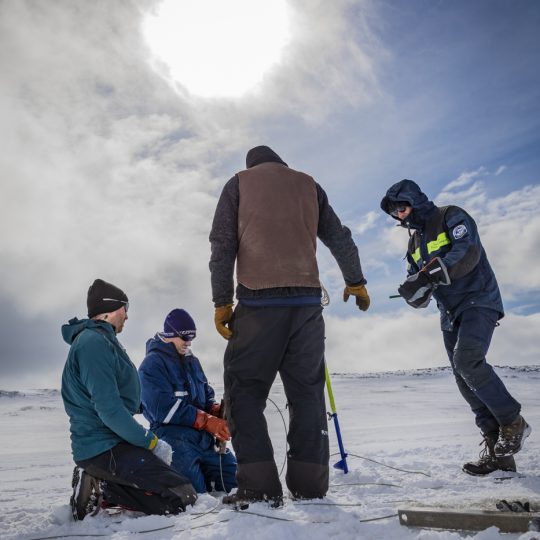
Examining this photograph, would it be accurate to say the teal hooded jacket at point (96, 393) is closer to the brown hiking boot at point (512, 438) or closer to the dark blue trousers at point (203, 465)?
the dark blue trousers at point (203, 465)

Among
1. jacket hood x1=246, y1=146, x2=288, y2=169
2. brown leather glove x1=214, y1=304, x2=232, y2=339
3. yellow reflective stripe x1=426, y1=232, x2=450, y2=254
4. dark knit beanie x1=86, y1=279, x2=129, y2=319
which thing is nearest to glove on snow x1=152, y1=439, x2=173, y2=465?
brown leather glove x1=214, y1=304, x2=232, y2=339

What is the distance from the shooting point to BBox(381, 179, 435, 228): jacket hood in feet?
13.3

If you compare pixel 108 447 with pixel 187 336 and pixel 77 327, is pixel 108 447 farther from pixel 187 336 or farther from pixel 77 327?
pixel 187 336

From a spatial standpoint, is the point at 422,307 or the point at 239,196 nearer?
the point at 239,196

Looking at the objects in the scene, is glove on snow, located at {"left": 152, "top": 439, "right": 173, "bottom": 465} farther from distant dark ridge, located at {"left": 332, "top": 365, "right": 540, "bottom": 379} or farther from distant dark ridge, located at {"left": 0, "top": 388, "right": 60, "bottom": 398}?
distant dark ridge, located at {"left": 332, "top": 365, "right": 540, "bottom": 379}

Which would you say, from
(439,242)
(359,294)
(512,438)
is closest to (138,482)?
(359,294)

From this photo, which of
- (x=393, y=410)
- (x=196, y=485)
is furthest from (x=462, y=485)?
(x=393, y=410)

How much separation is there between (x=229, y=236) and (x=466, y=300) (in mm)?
2045

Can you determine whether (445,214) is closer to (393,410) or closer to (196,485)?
(196,485)

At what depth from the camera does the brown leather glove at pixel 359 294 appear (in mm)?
3400

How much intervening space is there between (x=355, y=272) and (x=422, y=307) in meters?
0.91

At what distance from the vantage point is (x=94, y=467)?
9.52ft

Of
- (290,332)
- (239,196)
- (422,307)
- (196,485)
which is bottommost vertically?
(196,485)

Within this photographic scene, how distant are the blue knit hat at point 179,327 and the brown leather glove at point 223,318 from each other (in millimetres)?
1485
